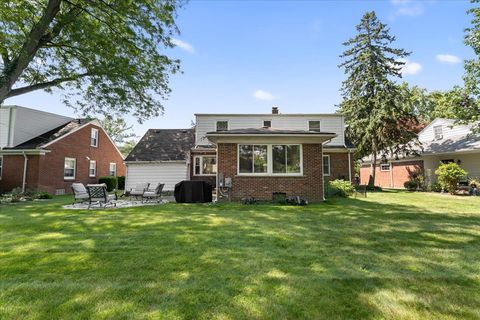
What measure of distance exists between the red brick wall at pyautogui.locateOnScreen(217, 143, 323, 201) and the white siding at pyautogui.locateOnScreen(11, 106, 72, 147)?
53.3 feet

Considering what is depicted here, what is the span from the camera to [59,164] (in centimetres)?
1927

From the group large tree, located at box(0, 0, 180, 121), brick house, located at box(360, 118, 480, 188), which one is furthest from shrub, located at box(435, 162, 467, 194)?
large tree, located at box(0, 0, 180, 121)

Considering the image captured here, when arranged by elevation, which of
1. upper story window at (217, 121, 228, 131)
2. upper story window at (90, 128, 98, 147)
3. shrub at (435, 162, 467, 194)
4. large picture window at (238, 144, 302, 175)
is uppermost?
upper story window at (217, 121, 228, 131)

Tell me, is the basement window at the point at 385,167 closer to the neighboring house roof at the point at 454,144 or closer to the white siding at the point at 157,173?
the neighboring house roof at the point at 454,144

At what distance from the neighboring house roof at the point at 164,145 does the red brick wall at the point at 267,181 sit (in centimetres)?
823

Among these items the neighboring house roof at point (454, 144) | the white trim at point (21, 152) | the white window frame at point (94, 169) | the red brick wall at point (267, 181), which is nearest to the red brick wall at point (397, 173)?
the neighboring house roof at point (454, 144)

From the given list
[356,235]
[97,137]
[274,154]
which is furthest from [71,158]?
[356,235]

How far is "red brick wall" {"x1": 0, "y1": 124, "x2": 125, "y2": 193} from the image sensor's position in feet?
57.4

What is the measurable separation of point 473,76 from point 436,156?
688cm

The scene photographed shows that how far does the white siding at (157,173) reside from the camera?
1930cm

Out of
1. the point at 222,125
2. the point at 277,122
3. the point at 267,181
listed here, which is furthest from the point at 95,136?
the point at 267,181

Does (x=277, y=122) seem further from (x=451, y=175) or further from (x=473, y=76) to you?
(x=473, y=76)

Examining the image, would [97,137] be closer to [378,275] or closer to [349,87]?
[349,87]

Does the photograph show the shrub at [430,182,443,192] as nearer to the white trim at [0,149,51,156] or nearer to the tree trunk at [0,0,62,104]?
the tree trunk at [0,0,62,104]
